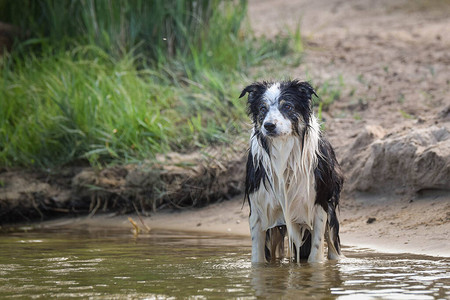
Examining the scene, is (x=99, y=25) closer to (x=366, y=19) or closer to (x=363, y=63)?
(x=363, y=63)

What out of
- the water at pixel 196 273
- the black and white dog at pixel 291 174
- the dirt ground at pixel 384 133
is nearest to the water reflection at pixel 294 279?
the water at pixel 196 273

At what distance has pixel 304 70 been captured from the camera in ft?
33.7

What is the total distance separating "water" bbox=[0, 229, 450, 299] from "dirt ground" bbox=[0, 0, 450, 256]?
0.73 meters

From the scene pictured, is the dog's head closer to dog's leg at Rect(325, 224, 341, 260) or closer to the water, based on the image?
dog's leg at Rect(325, 224, 341, 260)

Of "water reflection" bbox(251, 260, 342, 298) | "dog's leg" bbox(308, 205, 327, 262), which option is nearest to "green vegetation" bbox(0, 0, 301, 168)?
"dog's leg" bbox(308, 205, 327, 262)

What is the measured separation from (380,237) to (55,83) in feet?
16.2

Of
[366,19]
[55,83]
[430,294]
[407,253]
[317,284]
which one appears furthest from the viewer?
[366,19]

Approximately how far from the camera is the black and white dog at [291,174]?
5559 millimetres

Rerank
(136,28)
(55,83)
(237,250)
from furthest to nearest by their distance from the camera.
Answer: (136,28) < (55,83) < (237,250)

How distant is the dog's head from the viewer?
17.7 feet

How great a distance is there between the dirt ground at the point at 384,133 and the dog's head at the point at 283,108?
1414 millimetres

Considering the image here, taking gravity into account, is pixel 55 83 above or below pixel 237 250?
above

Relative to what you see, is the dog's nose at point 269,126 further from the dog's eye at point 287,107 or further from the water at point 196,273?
the water at point 196,273

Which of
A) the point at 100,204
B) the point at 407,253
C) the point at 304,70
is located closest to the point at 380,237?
the point at 407,253
